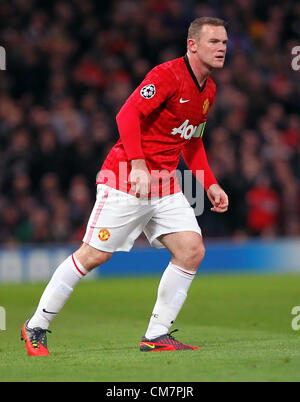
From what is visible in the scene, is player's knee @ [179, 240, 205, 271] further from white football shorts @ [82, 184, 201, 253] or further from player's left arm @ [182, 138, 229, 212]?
player's left arm @ [182, 138, 229, 212]

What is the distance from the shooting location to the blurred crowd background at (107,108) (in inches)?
516

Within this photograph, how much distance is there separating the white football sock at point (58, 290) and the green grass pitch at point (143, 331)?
25 centimetres

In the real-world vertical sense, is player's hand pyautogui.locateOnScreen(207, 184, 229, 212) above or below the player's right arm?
below

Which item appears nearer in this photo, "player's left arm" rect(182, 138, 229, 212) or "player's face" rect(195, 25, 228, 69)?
"player's face" rect(195, 25, 228, 69)

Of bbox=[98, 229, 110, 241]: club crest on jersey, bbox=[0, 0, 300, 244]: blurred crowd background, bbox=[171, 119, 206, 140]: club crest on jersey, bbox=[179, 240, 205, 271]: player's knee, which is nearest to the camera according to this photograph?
bbox=[98, 229, 110, 241]: club crest on jersey

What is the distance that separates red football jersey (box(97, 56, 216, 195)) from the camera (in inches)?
219

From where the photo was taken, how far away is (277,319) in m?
7.57

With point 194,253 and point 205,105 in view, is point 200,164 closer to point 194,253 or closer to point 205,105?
point 205,105

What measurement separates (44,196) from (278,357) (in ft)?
27.5

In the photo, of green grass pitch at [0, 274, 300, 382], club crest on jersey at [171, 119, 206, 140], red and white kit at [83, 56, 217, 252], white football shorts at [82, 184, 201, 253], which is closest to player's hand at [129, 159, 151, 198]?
red and white kit at [83, 56, 217, 252]

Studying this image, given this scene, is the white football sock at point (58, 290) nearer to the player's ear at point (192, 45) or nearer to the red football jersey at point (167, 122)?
the red football jersey at point (167, 122)

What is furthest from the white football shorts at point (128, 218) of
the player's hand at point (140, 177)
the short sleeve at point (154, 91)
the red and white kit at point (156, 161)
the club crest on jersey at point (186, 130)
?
the short sleeve at point (154, 91)

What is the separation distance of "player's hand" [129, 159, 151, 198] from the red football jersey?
0.27 m
